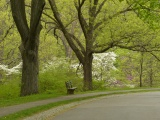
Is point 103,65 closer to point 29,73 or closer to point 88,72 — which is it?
point 88,72

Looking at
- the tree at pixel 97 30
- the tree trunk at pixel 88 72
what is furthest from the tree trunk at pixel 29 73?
the tree trunk at pixel 88 72

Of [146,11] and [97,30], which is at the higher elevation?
[97,30]

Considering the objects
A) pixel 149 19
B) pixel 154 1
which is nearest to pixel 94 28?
pixel 149 19

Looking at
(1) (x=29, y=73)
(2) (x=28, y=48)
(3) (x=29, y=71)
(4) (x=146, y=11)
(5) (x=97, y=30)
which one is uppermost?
(5) (x=97, y=30)

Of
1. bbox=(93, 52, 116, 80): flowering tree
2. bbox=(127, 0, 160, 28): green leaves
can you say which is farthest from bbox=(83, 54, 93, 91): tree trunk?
bbox=(127, 0, 160, 28): green leaves

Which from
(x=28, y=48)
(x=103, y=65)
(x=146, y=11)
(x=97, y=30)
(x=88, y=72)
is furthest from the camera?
(x=103, y=65)

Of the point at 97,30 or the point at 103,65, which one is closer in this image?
the point at 97,30

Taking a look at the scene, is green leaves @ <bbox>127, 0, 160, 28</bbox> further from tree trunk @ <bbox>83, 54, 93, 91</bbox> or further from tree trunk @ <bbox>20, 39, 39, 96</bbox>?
tree trunk @ <bbox>83, 54, 93, 91</bbox>

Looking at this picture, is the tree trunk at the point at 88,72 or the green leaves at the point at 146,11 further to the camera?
the tree trunk at the point at 88,72

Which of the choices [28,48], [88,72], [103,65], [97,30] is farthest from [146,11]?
[103,65]

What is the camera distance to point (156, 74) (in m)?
45.1

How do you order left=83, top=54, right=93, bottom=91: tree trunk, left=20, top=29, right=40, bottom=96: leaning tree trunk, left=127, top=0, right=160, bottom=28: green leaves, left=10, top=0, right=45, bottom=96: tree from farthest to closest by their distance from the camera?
left=83, top=54, right=93, bottom=91: tree trunk < left=20, top=29, right=40, bottom=96: leaning tree trunk < left=10, top=0, right=45, bottom=96: tree < left=127, top=0, right=160, bottom=28: green leaves

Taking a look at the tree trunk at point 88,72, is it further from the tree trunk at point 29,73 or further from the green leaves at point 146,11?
the green leaves at point 146,11

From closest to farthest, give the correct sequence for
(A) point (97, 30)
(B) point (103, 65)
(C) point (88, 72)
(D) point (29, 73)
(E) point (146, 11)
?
1. (E) point (146, 11)
2. (D) point (29, 73)
3. (A) point (97, 30)
4. (C) point (88, 72)
5. (B) point (103, 65)
